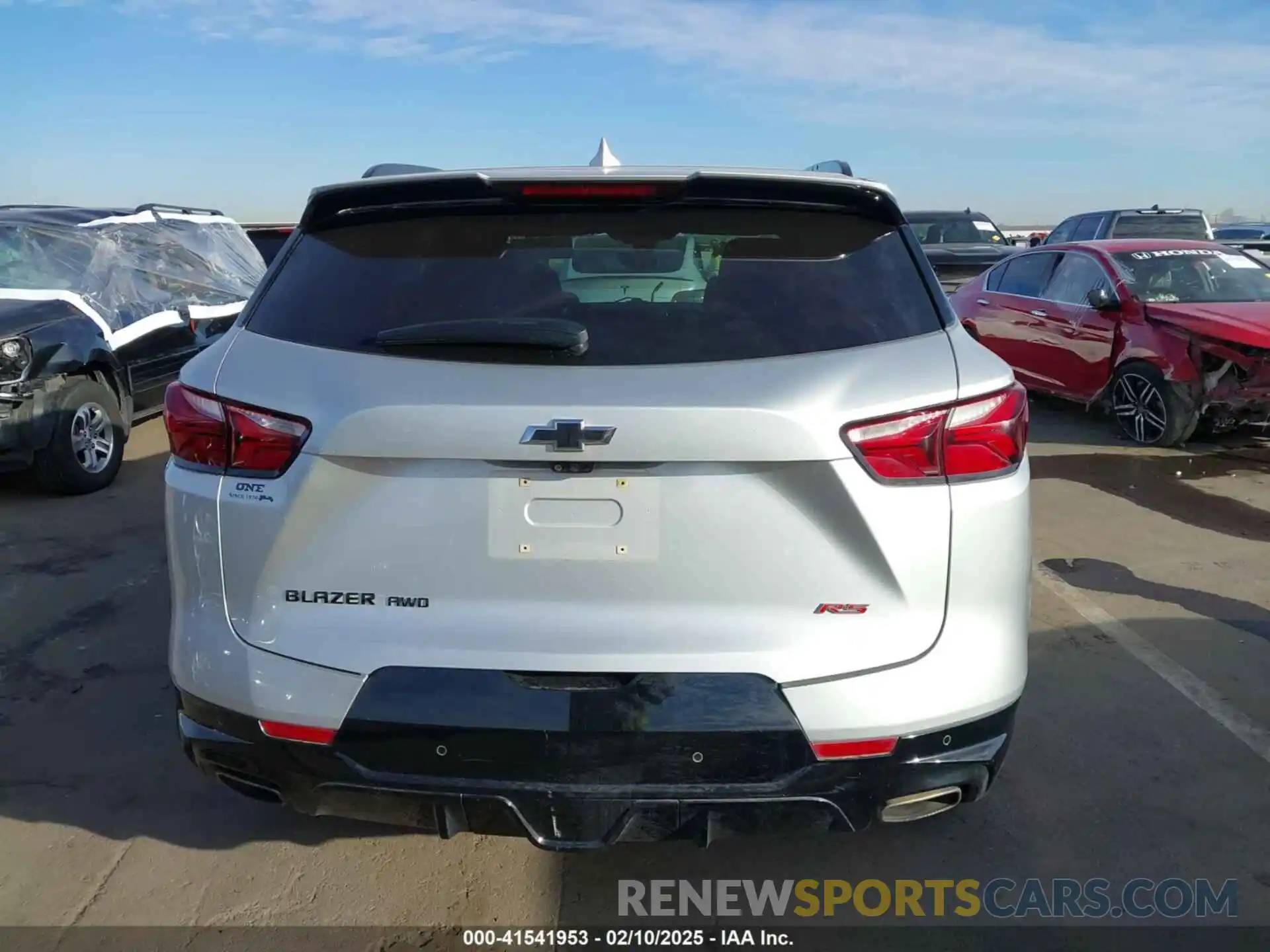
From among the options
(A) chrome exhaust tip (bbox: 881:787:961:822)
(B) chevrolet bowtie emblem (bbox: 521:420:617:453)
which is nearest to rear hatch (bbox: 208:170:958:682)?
(B) chevrolet bowtie emblem (bbox: 521:420:617:453)

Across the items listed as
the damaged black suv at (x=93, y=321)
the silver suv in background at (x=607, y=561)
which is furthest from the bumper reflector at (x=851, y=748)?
the damaged black suv at (x=93, y=321)

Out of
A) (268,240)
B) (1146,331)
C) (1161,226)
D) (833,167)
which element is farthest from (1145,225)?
(833,167)

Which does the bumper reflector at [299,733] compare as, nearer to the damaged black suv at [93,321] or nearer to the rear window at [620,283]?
the rear window at [620,283]

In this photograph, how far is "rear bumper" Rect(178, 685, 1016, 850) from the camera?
2.16m

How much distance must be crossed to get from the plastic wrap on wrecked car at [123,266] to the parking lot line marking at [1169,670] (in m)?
6.49

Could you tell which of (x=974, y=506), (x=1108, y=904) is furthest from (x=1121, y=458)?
(x=974, y=506)

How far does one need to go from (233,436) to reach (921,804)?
1.75 m

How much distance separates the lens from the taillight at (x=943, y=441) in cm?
215

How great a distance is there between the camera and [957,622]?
2.25 meters

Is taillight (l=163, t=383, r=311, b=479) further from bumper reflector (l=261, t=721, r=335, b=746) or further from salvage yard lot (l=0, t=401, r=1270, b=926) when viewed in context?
salvage yard lot (l=0, t=401, r=1270, b=926)

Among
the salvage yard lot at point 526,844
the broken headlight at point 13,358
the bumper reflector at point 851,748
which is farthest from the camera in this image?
the broken headlight at point 13,358

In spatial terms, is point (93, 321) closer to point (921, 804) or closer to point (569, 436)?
point (569, 436)

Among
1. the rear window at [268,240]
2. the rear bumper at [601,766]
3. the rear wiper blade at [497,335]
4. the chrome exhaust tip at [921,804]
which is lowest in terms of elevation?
the chrome exhaust tip at [921,804]

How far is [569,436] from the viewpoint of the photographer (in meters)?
2.08
